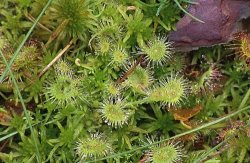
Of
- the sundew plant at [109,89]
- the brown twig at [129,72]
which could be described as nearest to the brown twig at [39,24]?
the sundew plant at [109,89]

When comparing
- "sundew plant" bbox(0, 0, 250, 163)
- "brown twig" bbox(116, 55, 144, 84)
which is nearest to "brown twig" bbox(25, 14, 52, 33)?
"sundew plant" bbox(0, 0, 250, 163)

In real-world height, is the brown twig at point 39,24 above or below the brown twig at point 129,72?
above

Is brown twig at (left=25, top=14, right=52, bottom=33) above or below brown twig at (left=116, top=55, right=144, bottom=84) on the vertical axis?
above

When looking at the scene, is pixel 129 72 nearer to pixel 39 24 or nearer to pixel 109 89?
pixel 109 89

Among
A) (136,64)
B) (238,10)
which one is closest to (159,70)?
(136,64)

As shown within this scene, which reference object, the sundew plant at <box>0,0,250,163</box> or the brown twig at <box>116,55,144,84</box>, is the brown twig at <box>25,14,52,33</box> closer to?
the sundew plant at <box>0,0,250,163</box>

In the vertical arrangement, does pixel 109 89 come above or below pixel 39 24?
below

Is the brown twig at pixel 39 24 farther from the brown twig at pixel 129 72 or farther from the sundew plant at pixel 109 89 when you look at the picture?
the brown twig at pixel 129 72

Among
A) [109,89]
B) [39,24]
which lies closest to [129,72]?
[109,89]

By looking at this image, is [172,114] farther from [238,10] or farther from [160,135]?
[238,10]
